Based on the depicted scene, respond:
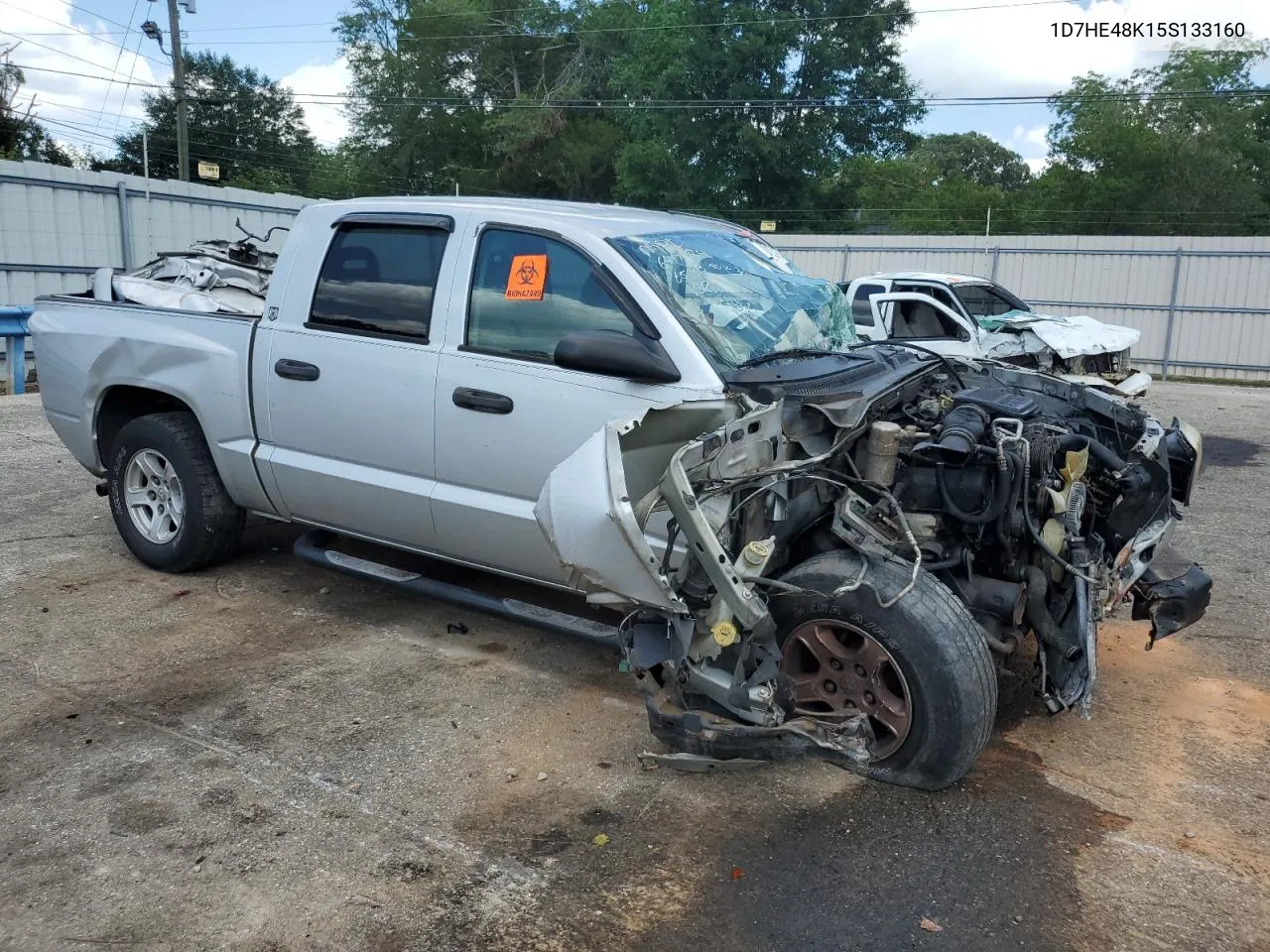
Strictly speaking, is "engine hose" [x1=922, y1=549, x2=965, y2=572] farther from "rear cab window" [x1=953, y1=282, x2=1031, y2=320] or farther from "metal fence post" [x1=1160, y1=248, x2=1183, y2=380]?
"metal fence post" [x1=1160, y1=248, x2=1183, y2=380]

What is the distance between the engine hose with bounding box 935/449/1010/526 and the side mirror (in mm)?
1002

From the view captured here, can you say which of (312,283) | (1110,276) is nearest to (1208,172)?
(1110,276)

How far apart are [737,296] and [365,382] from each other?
65.0 inches

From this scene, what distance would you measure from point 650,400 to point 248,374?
7.27 ft

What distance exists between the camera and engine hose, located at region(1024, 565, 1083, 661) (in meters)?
3.51

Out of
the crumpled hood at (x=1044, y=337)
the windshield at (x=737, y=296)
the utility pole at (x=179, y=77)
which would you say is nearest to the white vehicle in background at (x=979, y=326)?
the crumpled hood at (x=1044, y=337)

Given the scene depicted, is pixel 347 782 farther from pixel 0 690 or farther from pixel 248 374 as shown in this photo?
pixel 248 374

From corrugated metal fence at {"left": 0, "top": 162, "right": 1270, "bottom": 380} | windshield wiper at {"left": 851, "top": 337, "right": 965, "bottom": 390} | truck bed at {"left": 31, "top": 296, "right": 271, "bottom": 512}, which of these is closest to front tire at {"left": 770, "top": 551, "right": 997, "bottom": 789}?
windshield wiper at {"left": 851, "top": 337, "right": 965, "bottom": 390}

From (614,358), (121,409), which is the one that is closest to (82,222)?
(121,409)

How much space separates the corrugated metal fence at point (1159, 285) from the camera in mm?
17672

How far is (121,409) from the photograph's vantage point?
5.71m

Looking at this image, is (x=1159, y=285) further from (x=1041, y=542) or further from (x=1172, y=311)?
(x=1041, y=542)

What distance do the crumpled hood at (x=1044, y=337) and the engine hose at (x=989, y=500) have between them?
758cm

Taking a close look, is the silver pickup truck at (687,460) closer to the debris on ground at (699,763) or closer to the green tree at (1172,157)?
the debris on ground at (699,763)
